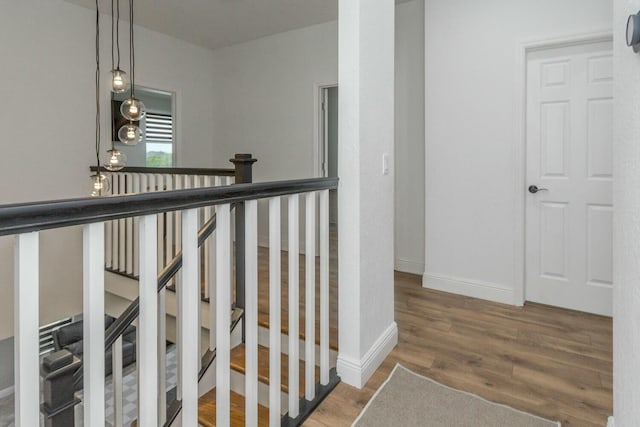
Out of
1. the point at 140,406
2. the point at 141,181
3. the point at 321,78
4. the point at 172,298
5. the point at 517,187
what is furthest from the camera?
the point at 321,78

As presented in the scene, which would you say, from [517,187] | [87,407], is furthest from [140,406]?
[517,187]

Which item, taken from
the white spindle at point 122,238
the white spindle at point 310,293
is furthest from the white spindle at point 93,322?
the white spindle at point 122,238

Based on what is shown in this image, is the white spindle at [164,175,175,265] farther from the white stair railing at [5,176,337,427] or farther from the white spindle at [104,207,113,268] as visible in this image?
the white stair railing at [5,176,337,427]

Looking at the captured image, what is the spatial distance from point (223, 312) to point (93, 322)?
1.52ft

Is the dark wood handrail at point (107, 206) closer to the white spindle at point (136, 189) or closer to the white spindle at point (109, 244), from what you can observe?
the white spindle at point (136, 189)

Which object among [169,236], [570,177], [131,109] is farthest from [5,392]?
[570,177]

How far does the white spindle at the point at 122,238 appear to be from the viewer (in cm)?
381

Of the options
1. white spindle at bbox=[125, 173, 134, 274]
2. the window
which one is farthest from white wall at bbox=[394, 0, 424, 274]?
the window

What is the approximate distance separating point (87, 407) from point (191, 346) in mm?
308

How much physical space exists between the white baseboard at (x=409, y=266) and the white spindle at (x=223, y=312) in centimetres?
287

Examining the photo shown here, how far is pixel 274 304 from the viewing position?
158cm

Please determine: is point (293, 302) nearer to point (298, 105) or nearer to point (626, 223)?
point (626, 223)

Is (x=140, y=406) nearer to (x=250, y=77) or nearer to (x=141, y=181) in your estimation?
(x=141, y=181)

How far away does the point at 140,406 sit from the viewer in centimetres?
107
